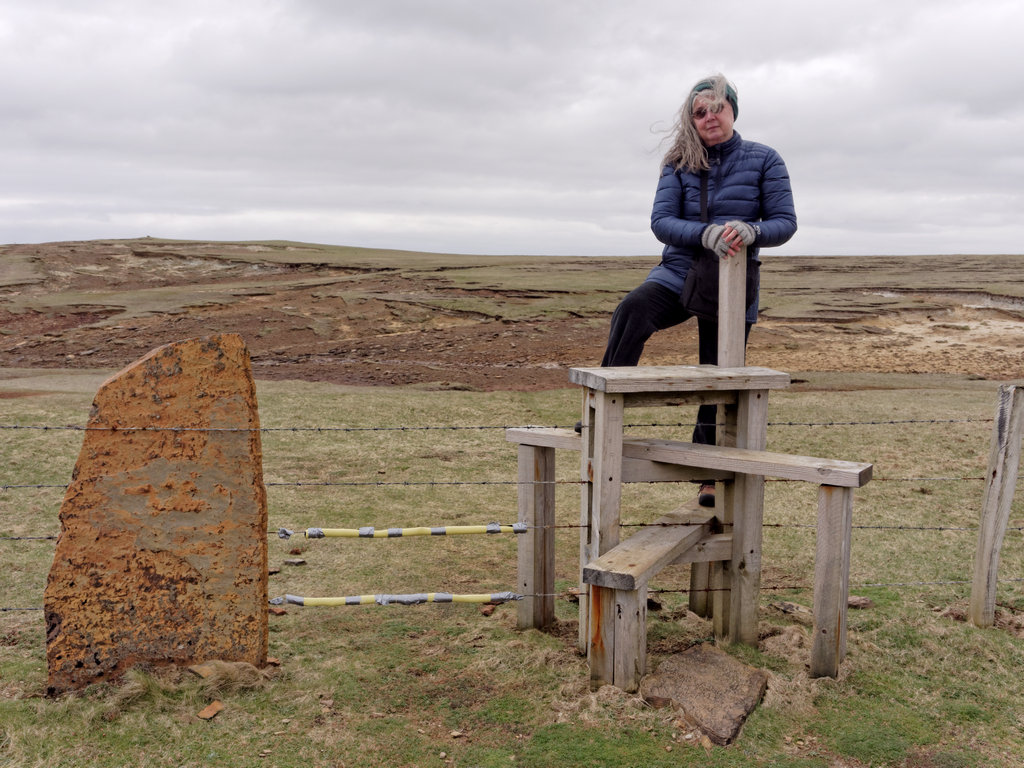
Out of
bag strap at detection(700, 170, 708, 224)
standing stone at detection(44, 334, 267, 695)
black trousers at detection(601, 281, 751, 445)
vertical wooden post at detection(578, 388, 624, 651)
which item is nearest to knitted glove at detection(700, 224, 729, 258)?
bag strap at detection(700, 170, 708, 224)

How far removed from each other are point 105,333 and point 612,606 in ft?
72.2

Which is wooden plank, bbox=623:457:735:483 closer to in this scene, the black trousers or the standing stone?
the black trousers

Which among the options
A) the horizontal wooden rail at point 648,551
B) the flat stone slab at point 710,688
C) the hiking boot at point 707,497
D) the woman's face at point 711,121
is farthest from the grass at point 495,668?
the woman's face at point 711,121

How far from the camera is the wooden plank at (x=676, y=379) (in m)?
3.97

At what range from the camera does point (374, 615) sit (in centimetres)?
507

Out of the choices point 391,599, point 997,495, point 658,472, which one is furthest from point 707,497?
point 391,599

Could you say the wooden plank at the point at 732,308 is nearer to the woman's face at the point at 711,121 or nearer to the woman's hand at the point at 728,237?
the woman's hand at the point at 728,237

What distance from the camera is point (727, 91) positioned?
4613 mm

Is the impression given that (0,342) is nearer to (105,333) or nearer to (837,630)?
(105,333)

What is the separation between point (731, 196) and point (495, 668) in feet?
9.01

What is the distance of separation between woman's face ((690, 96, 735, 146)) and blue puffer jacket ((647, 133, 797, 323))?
0.07 metres

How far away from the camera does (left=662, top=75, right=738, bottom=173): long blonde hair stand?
4.59 metres

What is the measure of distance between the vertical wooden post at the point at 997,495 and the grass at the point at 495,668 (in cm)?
16

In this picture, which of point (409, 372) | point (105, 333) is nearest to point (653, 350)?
point (409, 372)
